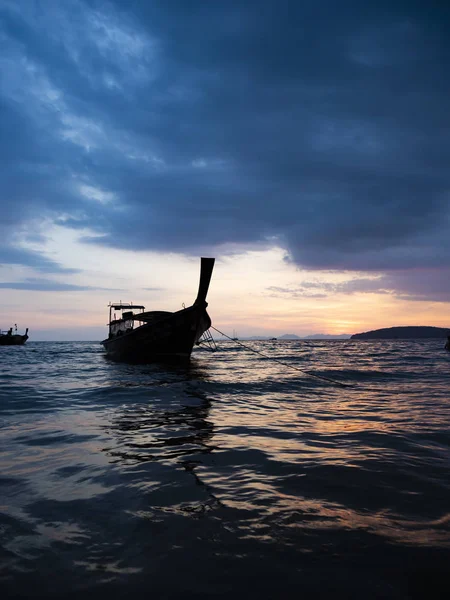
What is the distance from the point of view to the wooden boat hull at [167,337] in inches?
835

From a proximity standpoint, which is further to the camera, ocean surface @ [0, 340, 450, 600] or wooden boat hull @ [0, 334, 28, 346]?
wooden boat hull @ [0, 334, 28, 346]

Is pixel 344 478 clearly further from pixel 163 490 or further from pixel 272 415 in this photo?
pixel 272 415

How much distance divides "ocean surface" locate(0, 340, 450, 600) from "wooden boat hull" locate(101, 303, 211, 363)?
12995 mm

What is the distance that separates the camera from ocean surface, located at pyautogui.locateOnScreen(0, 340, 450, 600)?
248 centimetres

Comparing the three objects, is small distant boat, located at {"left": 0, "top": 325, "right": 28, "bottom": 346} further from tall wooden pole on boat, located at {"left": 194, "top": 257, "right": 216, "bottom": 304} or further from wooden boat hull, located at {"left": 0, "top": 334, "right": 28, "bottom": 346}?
tall wooden pole on boat, located at {"left": 194, "top": 257, "right": 216, "bottom": 304}

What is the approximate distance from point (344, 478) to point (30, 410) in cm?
796

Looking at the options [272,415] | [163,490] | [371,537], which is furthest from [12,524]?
[272,415]

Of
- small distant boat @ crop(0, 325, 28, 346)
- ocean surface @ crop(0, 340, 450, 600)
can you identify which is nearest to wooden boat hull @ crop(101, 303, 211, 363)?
ocean surface @ crop(0, 340, 450, 600)

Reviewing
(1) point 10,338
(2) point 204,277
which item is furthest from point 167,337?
(1) point 10,338

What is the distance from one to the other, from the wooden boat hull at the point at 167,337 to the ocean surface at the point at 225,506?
12995 mm

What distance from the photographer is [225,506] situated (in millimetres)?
3656

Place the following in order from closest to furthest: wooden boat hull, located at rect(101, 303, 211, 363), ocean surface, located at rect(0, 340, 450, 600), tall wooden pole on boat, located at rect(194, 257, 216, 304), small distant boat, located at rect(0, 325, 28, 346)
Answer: ocean surface, located at rect(0, 340, 450, 600)
tall wooden pole on boat, located at rect(194, 257, 216, 304)
wooden boat hull, located at rect(101, 303, 211, 363)
small distant boat, located at rect(0, 325, 28, 346)

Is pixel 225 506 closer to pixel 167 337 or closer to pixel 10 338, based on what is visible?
pixel 167 337

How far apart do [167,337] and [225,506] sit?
18269 mm
